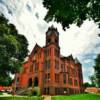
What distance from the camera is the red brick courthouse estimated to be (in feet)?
177

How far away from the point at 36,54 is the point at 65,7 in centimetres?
5218

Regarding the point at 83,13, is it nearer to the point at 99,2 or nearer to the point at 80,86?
the point at 99,2

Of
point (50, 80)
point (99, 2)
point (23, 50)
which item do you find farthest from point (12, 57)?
point (99, 2)

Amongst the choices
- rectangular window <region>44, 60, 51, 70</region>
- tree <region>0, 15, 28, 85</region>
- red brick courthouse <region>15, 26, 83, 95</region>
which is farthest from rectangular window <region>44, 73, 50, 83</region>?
tree <region>0, 15, 28, 85</region>

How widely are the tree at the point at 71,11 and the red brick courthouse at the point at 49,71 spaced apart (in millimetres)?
43462

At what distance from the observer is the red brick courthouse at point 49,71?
54.0 metres

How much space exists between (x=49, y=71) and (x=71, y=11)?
45705 millimetres

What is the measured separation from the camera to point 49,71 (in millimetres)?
54625

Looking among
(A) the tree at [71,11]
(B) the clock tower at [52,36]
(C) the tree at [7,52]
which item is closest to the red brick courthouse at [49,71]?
(B) the clock tower at [52,36]

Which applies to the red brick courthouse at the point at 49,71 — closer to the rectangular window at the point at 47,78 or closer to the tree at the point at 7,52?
the rectangular window at the point at 47,78

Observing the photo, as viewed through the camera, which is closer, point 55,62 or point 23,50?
point 23,50

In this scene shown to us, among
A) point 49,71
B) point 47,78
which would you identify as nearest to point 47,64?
point 49,71

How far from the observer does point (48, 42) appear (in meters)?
59.4

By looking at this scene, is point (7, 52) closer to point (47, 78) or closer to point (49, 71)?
point (49, 71)
